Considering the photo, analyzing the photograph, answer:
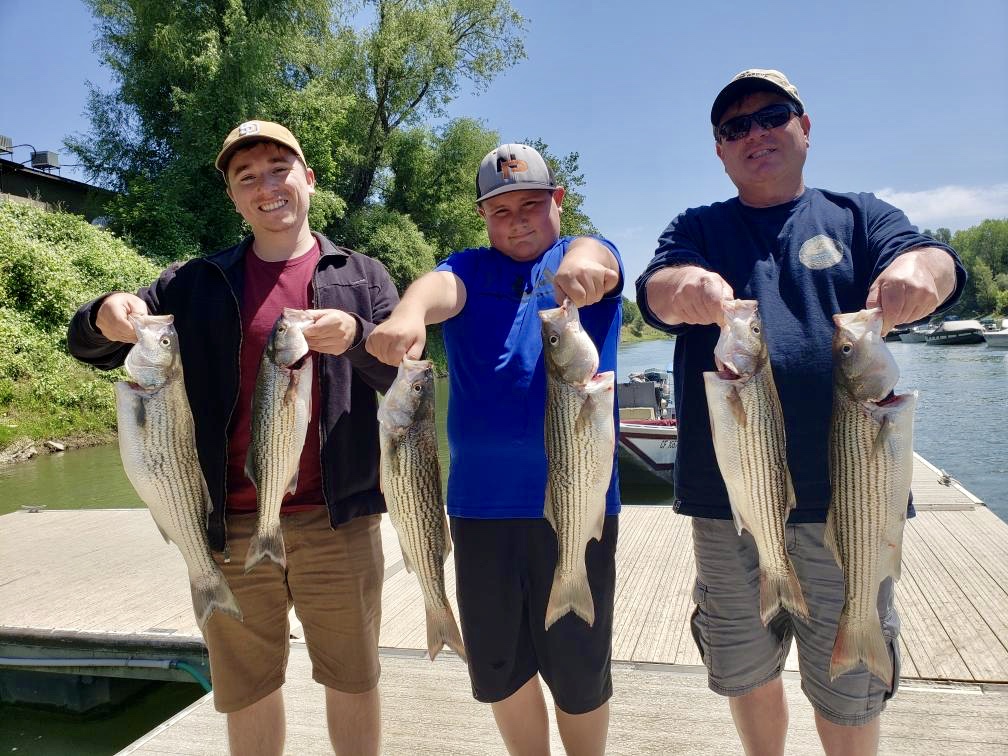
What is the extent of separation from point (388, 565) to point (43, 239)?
1874 centimetres

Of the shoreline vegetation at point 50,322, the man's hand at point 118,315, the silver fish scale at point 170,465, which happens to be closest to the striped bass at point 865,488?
the silver fish scale at point 170,465

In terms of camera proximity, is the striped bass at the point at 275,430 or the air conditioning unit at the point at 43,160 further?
the air conditioning unit at the point at 43,160

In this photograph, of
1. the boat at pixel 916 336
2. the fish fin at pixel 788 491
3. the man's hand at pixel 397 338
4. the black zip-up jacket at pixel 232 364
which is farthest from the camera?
the boat at pixel 916 336

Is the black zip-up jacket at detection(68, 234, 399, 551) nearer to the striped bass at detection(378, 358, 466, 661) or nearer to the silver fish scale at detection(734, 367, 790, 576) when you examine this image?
the striped bass at detection(378, 358, 466, 661)

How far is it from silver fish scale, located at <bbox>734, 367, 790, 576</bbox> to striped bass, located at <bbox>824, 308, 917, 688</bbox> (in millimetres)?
190

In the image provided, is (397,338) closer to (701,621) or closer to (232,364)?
(232,364)

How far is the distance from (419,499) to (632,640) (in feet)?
8.33

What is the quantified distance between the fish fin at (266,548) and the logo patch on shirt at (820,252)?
2.27m

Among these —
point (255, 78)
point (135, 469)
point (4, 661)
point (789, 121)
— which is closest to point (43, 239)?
point (255, 78)

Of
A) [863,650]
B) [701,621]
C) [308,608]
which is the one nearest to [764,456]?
[863,650]

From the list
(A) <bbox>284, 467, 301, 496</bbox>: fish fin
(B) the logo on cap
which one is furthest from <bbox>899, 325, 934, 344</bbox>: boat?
(A) <bbox>284, 467, 301, 496</bbox>: fish fin

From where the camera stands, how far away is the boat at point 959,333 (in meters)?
55.6

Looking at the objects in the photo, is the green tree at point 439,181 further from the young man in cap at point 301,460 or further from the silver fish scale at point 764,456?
the silver fish scale at point 764,456

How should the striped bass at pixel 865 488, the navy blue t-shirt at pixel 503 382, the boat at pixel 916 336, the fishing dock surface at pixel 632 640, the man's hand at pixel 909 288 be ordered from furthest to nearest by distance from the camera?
the boat at pixel 916 336 → the fishing dock surface at pixel 632 640 → the navy blue t-shirt at pixel 503 382 → the striped bass at pixel 865 488 → the man's hand at pixel 909 288
